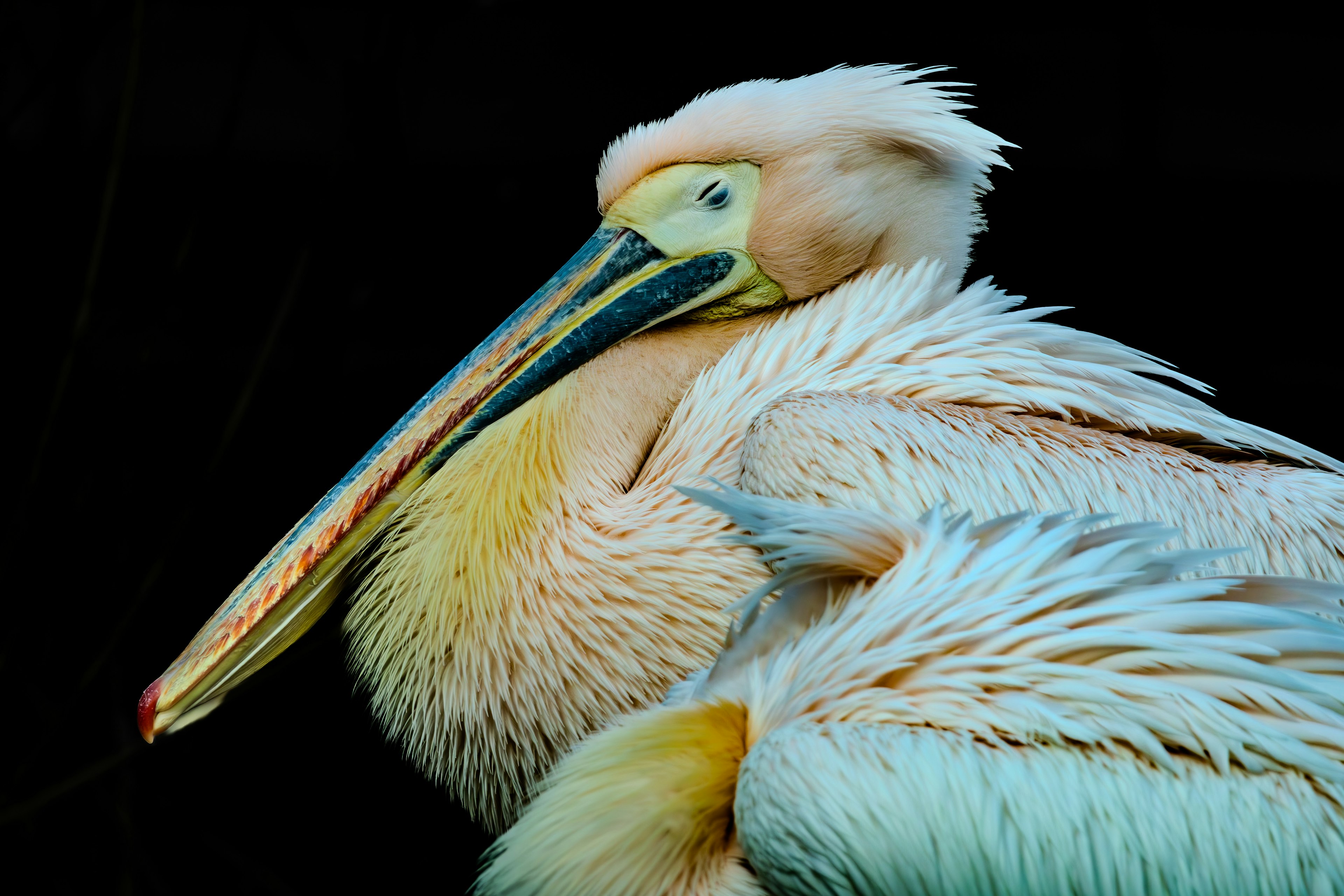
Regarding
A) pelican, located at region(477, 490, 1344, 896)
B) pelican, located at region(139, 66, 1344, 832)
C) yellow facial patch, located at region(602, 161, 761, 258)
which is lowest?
pelican, located at region(477, 490, 1344, 896)

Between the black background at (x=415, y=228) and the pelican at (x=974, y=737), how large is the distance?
1.23 m

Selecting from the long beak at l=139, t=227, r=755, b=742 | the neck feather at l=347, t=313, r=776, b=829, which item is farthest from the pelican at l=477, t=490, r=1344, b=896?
the long beak at l=139, t=227, r=755, b=742

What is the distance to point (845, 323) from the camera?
1.38 m

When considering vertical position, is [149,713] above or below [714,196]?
below

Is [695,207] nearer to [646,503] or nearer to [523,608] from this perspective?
[646,503]

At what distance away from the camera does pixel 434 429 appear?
1.40m

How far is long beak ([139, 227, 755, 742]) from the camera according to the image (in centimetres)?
130

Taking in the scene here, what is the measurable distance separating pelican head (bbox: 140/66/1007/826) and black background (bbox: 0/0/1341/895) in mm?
769

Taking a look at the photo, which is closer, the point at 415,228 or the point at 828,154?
the point at 828,154

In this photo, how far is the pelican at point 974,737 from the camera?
0.89m

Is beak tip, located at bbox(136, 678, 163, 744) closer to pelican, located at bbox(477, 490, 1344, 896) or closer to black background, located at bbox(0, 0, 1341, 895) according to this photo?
pelican, located at bbox(477, 490, 1344, 896)

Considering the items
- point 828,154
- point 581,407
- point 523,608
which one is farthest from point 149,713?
point 828,154

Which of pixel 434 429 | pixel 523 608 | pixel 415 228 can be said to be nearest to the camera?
pixel 523 608

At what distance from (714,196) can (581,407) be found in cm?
34
